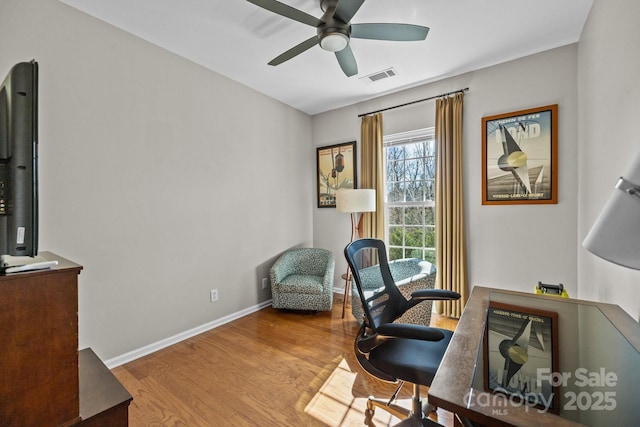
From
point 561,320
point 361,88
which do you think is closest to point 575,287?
point 561,320

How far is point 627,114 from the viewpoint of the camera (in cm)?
142

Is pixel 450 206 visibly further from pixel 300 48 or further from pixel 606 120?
pixel 300 48

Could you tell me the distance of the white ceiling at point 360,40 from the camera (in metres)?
2.05

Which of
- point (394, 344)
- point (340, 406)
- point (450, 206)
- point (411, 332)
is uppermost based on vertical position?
point (450, 206)

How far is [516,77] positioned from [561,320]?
2479mm

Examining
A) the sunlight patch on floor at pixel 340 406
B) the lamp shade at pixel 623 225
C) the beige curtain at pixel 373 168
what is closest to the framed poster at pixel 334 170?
the beige curtain at pixel 373 168

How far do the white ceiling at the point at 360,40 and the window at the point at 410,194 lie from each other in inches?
28.5

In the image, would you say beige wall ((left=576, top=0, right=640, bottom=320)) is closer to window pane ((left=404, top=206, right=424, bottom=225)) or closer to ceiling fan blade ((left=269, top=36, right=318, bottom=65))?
window pane ((left=404, top=206, right=424, bottom=225))

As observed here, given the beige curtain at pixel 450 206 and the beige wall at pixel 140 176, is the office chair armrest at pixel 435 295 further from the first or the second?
the beige wall at pixel 140 176

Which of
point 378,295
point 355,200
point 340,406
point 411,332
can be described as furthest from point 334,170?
point 411,332

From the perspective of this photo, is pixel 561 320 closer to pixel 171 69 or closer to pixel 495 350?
pixel 495 350

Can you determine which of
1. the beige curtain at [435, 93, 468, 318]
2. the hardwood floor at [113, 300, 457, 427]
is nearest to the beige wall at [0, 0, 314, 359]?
the hardwood floor at [113, 300, 457, 427]

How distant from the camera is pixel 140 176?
2420 millimetres

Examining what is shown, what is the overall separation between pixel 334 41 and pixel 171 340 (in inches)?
114
